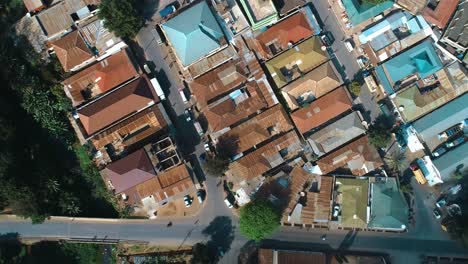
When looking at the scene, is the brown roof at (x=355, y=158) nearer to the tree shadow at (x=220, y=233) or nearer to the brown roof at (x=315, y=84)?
the brown roof at (x=315, y=84)

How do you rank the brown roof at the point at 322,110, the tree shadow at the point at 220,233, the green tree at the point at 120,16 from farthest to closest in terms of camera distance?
the tree shadow at the point at 220,233
the brown roof at the point at 322,110
the green tree at the point at 120,16

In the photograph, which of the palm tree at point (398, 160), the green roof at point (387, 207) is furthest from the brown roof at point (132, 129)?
the palm tree at point (398, 160)

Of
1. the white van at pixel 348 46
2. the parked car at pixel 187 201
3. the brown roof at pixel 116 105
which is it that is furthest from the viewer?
the white van at pixel 348 46

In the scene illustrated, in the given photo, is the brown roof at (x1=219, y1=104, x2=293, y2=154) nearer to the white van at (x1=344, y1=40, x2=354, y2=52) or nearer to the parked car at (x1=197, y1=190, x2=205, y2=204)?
the parked car at (x1=197, y1=190, x2=205, y2=204)

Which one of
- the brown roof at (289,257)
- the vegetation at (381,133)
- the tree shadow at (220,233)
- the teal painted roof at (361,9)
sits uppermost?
the teal painted roof at (361,9)

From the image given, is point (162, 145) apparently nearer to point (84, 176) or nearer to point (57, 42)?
point (84, 176)

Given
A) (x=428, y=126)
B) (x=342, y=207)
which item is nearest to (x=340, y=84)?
(x=428, y=126)

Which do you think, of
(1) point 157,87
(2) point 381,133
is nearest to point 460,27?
(2) point 381,133
